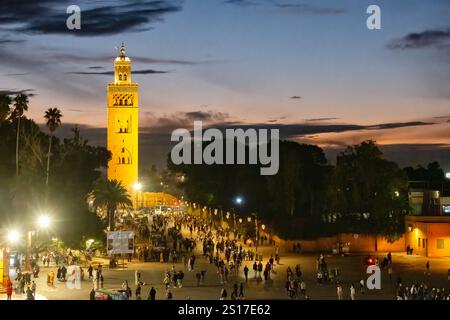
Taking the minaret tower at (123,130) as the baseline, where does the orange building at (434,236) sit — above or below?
below

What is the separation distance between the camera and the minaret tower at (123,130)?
133 metres

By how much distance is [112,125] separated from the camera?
443 ft

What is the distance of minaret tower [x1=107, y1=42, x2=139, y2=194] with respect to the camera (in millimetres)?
132875

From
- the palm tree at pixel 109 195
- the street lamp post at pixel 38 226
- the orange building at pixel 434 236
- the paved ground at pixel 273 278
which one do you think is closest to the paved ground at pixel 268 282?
the paved ground at pixel 273 278

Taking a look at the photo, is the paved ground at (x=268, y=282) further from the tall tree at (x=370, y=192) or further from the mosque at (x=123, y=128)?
the mosque at (x=123, y=128)

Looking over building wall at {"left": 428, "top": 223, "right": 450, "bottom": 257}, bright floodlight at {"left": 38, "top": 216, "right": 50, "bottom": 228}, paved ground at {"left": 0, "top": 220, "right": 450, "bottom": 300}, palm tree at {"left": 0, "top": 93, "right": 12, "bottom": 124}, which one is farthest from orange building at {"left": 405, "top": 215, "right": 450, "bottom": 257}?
palm tree at {"left": 0, "top": 93, "right": 12, "bottom": 124}

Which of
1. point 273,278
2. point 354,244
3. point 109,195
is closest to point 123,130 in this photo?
point 109,195

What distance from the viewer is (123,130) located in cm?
13450

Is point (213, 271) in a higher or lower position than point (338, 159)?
lower

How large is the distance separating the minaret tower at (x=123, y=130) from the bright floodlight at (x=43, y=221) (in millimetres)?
79805

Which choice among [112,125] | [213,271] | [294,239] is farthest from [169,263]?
[112,125]

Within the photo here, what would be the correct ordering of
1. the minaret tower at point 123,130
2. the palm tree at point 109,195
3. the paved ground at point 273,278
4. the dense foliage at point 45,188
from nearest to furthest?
1. the paved ground at point 273,278
2. the dense foliage at point 45,188
3. the palm tree at point 109,195
4. the minaret tower at point 123,130
